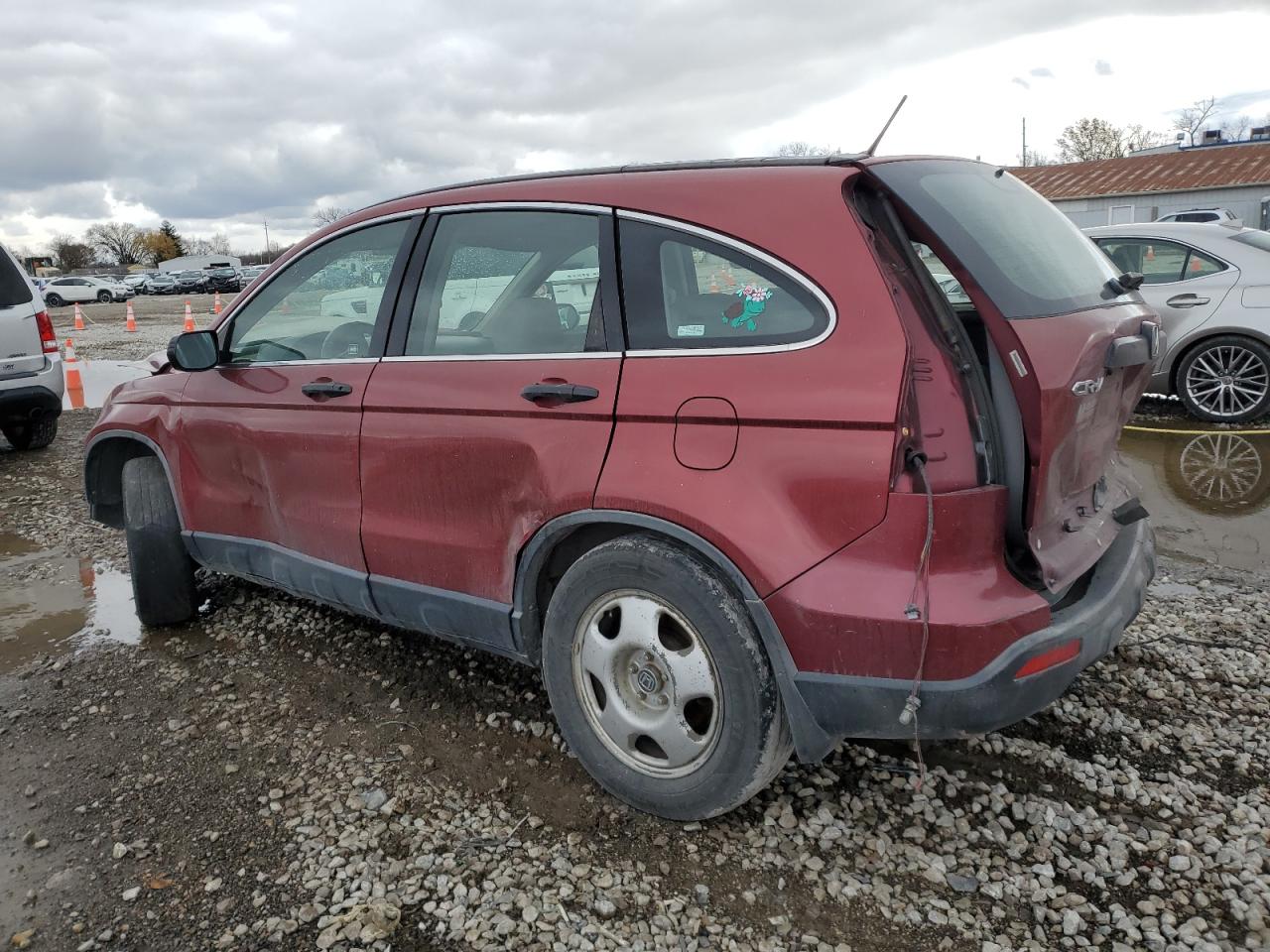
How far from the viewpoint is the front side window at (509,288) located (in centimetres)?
285

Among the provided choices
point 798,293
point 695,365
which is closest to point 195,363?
point 695,365

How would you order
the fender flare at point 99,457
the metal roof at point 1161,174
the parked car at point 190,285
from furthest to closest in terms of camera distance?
the parked car at point 190,285 < the metal roof at point 1161,174 < the fender flare at point 99,457

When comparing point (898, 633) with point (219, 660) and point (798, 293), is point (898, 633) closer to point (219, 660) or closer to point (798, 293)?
point (798, 293)

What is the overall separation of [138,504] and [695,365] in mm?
3028

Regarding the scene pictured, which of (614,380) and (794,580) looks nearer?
(794,580)

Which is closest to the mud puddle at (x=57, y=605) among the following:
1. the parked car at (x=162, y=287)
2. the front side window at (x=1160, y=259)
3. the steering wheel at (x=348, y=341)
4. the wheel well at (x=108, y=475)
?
the wheel well at (x=108, y=475)

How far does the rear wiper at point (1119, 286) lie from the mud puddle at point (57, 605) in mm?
4103

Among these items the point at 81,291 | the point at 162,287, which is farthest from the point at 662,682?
the point at 162,287

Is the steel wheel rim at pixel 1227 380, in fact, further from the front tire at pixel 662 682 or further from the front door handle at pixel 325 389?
the front door handle at pixel 325 389

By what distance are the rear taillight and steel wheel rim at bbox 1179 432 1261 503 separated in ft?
28.6

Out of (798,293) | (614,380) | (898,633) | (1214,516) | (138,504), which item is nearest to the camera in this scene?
(898,633)

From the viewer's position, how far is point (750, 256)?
98.5 inches

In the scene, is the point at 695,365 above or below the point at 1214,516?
above

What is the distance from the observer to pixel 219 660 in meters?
3.99
